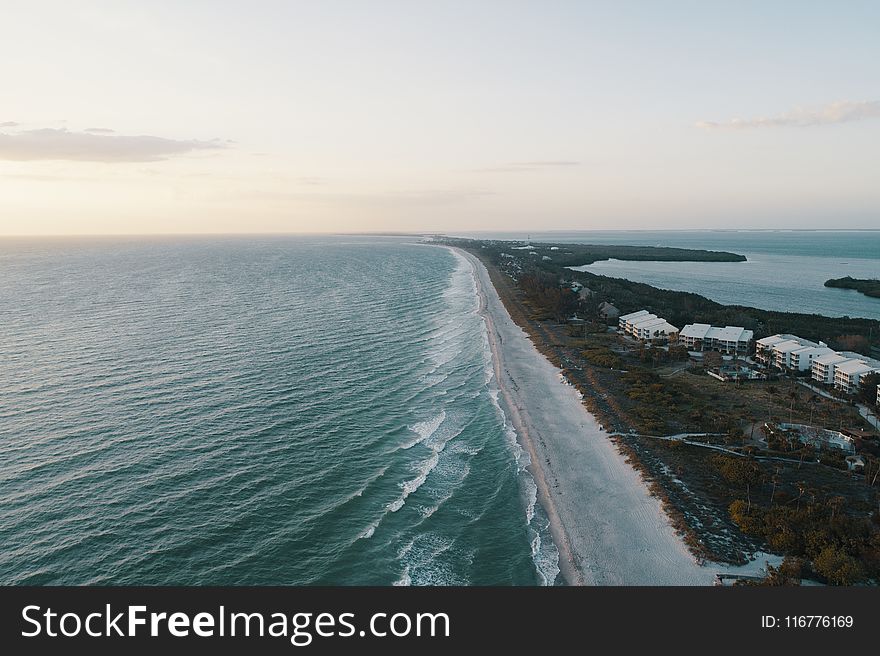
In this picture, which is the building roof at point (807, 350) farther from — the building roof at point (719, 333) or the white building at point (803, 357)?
the building roof at point (719, 333)

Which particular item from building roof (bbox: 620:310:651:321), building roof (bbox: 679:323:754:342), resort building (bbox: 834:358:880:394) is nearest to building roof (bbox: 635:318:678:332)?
building roof (bbox: 679:323:754:342)

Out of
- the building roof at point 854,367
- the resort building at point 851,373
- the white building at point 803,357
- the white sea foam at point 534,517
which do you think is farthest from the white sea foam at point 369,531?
the white building at point 803,357

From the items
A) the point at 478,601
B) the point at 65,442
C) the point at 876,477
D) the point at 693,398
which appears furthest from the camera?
the point at 693,398

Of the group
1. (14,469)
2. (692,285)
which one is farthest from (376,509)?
(692,285)

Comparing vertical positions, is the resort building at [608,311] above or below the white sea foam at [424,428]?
above

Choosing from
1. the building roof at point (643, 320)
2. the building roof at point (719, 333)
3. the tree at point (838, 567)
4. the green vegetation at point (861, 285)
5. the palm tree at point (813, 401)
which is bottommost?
the tree at point (838, 567)

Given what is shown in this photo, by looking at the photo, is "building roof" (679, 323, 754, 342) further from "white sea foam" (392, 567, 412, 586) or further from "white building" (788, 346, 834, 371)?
"white sea foam" (392, 567, 412, 586)

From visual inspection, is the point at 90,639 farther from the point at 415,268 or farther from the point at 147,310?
the point at 415,268
